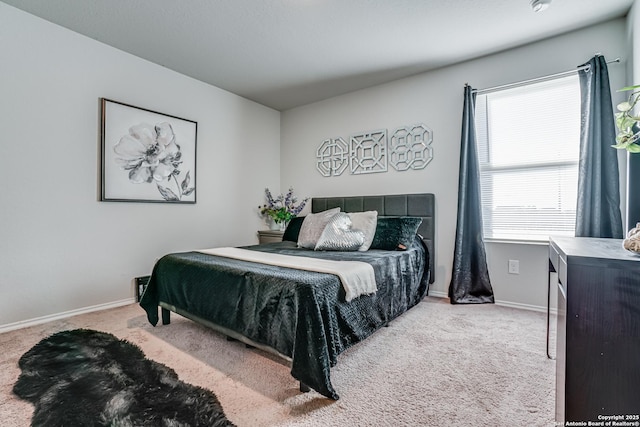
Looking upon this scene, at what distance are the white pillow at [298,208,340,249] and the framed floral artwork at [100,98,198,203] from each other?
1440 millimetres

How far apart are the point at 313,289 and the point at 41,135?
2656 millimetres

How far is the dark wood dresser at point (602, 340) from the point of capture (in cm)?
90

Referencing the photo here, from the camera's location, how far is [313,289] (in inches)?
60.4

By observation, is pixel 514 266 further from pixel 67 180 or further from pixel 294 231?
pixel 67 180

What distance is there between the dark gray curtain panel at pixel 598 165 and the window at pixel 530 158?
0.21m

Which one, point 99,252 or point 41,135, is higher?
point 41,135

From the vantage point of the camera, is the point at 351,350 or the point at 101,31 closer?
the point at 351,350

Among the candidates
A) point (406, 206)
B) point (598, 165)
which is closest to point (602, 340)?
point (598, 165)

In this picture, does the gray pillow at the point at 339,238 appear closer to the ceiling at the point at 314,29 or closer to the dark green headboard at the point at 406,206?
the dark green headboard at the point at 406,206

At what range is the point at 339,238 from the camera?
9.09ft

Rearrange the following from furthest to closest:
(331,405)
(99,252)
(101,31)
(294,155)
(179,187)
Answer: (294,155) < (179,187) < (99,252) < (101,31) < (331,405)

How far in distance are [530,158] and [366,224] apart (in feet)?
5.48

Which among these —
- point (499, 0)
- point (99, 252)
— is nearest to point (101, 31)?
point (99, 252)

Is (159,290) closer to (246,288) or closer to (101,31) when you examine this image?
(246,288)
